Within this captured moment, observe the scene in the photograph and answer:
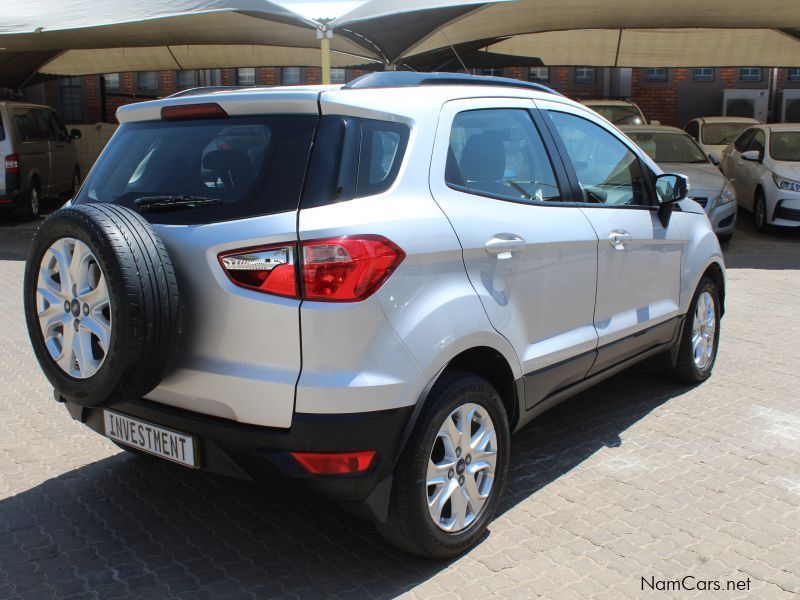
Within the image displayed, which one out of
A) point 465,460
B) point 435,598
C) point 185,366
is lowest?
point 435,598

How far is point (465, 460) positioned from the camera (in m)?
3.24

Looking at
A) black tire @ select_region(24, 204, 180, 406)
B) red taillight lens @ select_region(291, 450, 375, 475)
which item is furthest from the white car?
black tire @ select_region(24, 204, 180, 406)

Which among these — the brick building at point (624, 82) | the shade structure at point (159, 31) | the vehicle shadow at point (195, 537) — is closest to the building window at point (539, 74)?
the brick building at point (624, 82)

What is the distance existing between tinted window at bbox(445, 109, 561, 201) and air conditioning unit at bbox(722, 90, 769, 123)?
2060 centimetres

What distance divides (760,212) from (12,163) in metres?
11.9

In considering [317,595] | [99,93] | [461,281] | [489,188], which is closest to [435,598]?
[317,595]

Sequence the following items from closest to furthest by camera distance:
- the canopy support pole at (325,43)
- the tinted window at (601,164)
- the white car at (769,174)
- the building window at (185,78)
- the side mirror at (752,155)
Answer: the tinted window at (601,164)
the canopy support pole at (325,43)
the white car at (769,174)
the side mirror at (752,155)
the building window at (185,78)

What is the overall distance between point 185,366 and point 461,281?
1033mm

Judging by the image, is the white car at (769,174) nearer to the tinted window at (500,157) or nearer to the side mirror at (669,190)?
the side mirror at (669,190)

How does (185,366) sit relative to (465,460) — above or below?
above

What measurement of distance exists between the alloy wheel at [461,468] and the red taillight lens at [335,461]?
12.9 inches

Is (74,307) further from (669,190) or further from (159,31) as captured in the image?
(159,31)

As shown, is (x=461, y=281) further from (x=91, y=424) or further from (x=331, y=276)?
(x=91, y=424)

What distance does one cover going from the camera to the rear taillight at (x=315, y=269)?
2.71 m
